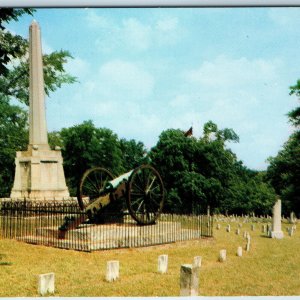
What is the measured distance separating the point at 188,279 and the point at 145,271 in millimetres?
2655

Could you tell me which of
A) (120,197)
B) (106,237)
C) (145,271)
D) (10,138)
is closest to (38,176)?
(10,138)

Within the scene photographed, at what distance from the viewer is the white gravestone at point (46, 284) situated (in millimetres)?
6929

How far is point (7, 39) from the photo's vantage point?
10.5 m

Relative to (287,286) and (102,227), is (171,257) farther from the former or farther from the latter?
(287,286)

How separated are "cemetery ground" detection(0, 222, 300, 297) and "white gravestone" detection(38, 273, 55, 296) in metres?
0.21

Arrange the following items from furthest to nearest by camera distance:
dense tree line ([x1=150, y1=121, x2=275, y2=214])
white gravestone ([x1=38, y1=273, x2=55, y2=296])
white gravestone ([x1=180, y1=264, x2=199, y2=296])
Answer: dense tree line ([x1=150, y1=121, x2=275, y2=214]) → white gravestone ([x1=38, y1=273, x2=55, y2=296]) → white gravestone ([x1=180, y1=264, x2=199, y2=296])

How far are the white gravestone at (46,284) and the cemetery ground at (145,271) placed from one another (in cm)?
21

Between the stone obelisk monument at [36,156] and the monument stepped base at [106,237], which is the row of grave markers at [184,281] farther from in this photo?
the stone obelisk monument at [36,156]

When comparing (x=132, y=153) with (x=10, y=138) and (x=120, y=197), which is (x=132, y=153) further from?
(x=120, y=197)

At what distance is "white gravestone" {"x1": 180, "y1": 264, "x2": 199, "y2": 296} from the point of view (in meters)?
6.54

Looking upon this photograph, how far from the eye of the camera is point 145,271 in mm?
9117

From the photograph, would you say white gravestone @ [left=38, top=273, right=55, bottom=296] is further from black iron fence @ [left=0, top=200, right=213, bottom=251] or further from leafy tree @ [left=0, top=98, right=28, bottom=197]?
leafy tree @ [left=0, top=98, right=28, bottom=197]

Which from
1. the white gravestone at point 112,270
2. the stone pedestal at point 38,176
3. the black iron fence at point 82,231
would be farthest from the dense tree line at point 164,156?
the white gravestone at point 112,270

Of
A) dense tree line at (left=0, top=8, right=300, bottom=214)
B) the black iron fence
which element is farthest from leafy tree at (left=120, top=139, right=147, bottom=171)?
the black iron fence
